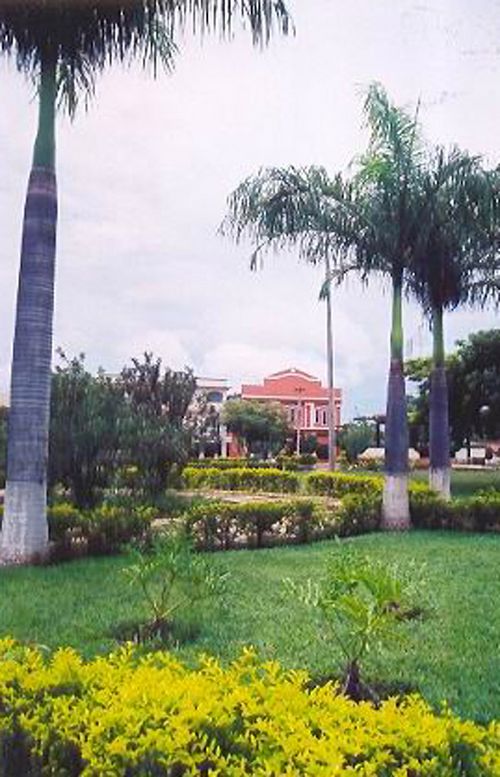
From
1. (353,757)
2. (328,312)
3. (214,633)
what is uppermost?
(328,312)

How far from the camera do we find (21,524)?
8344 millimetres

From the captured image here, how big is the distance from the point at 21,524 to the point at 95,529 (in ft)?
4.23

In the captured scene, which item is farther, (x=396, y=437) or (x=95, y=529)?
(x=396, y=437)

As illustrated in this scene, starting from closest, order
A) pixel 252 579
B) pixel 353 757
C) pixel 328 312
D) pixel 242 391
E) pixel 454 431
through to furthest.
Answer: pixel 353 757
pixel 252 579
pixel 454 431
pixel 328 312
pixel 242 391

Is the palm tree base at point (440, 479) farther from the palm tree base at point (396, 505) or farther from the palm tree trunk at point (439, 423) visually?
the palm tree base at point (396, 505)

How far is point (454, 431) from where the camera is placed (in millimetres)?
24625

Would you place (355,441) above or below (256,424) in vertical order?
below

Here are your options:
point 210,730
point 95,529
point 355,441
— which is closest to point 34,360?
point 95,529

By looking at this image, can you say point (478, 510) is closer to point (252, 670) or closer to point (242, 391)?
point (252, 670)

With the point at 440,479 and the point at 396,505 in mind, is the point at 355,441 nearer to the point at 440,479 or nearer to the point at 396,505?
the point at 440,479

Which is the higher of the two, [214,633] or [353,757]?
[353,757]

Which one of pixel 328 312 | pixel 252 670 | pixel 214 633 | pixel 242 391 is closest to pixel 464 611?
pixel 214 633

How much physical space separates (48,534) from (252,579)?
93.8 inches

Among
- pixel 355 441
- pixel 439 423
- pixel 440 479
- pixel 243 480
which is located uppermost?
pixel 355 441
